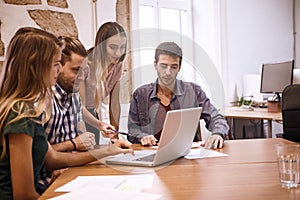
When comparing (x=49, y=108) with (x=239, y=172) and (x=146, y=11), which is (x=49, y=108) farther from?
(x=146, y=11)

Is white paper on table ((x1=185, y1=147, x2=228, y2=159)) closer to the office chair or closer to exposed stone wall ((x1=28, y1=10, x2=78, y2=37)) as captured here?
the office chair

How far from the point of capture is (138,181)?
121 centimetres

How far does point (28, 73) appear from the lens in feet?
4.10

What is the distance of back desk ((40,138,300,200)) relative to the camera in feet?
3.40

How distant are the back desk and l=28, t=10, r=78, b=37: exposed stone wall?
5.52 ft

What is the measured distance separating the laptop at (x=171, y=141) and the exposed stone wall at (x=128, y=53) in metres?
1.73

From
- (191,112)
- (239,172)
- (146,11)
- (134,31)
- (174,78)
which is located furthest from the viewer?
(146,11)

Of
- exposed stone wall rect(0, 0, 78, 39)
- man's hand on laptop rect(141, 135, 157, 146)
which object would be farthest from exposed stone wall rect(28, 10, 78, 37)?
man's hand on laptop rect(141, 135, 157, 146)

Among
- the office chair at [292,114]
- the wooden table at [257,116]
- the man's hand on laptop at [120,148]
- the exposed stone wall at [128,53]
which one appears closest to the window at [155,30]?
the exposed stone wall at [128,53]

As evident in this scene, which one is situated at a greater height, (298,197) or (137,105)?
(137,105)

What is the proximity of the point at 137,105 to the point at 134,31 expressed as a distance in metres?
1.31

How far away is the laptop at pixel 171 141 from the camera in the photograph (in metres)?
1.37

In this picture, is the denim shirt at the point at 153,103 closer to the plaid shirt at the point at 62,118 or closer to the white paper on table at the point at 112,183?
the plaid shirt at the point at 62,118

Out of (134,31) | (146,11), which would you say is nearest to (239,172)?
(134,31)
